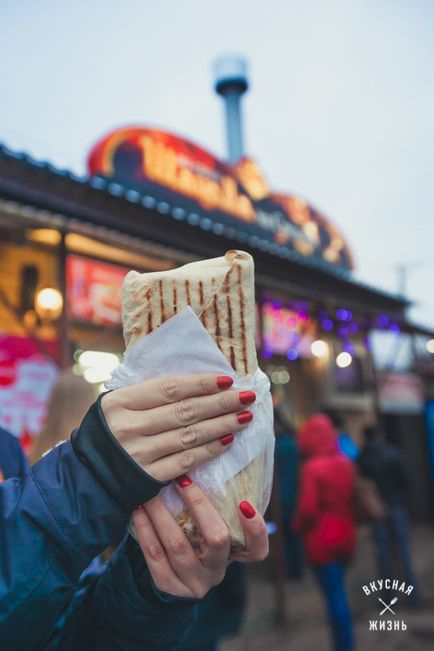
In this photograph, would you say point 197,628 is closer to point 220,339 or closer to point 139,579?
point 139,579

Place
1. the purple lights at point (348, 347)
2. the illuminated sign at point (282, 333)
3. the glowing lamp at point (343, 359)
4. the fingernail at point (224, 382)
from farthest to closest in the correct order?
the purple lights at point (348, 347) → the glowing lamp at point (343, 359) → the illuminated sign at point (282, 333) → the fingernail at point (224, 382)

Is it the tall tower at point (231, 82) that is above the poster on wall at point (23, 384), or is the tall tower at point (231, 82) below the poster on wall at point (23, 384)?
above

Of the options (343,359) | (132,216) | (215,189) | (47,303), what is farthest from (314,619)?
(215,189)

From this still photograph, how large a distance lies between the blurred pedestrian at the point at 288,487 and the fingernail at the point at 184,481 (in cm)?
668

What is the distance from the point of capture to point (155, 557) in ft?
3.73

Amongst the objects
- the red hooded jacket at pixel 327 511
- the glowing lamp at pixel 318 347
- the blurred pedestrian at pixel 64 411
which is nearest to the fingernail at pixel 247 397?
the blurred pedestrian at pixel 64 411

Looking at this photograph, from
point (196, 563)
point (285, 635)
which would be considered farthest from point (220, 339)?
point (285, 635)

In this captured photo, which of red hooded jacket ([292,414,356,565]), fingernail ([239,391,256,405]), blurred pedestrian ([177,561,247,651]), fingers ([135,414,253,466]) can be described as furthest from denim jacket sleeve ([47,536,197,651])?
red hooded jacket ([292,414,356,565])

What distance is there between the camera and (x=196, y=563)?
114cm

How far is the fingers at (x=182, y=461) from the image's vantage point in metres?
1.06

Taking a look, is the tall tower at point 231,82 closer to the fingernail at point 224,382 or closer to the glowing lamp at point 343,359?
the glowing lamp at point 343,359

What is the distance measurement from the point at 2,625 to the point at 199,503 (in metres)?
Answer: 0.47

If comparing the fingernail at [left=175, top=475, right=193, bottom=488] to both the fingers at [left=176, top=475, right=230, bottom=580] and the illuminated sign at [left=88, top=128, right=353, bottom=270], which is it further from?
the illuminated sign at [left=88, top=128, right=353, bottom=270]

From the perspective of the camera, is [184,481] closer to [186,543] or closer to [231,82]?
[186,543]
